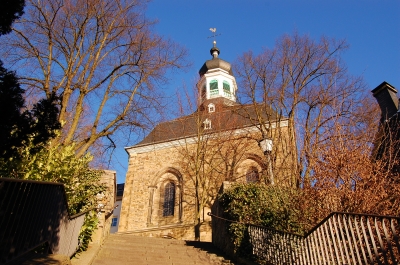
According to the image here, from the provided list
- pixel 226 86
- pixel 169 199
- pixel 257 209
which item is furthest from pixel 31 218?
pixel 226 86

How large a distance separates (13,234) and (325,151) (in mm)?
6324

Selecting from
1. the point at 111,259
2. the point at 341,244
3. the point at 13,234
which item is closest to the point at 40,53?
the point at 111,259

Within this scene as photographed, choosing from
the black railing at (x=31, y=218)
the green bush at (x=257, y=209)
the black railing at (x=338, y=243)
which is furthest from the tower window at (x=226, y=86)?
the black railing at (x=31, y=218)

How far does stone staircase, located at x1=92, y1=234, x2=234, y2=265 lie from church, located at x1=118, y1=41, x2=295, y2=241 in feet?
22.9

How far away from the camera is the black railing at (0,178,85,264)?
321cm

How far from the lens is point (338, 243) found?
16.2ft

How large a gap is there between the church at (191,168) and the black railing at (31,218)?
11365 mm

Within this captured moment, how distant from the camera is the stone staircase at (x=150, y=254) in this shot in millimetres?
7164

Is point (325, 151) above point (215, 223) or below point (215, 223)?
above

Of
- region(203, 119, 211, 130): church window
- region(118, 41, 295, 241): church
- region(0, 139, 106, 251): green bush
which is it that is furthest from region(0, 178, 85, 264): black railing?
region(203, 119, 211, 130): church window

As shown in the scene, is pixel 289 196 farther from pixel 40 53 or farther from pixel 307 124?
pixel 40 53

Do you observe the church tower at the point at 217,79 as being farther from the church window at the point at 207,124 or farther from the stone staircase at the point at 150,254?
the stone staircase at the point at 150,254

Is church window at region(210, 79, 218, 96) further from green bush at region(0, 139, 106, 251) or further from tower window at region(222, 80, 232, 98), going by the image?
green bush at region(0, 139, 106, 251)

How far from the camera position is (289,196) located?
859cm
